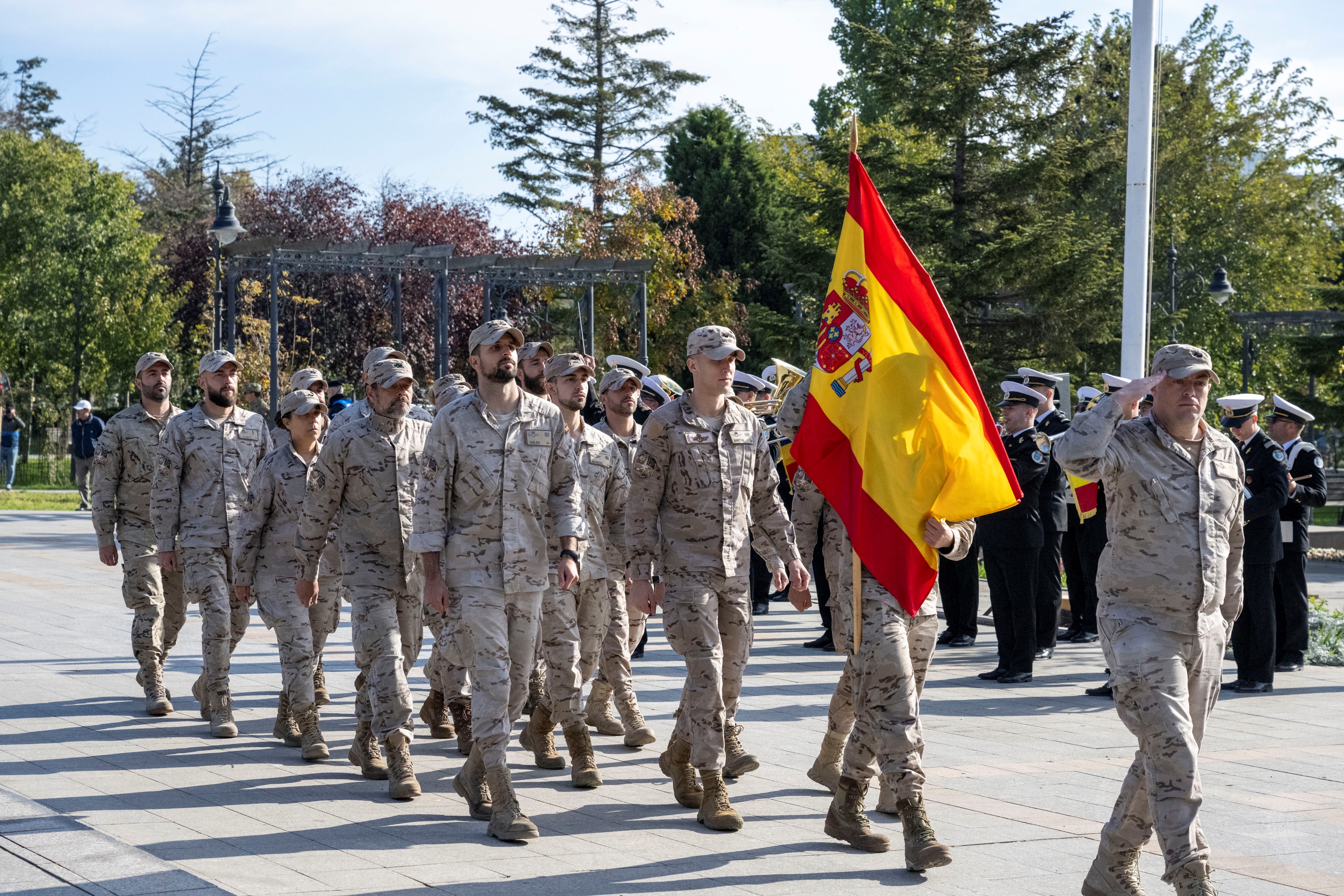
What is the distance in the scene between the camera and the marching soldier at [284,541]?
8.50m

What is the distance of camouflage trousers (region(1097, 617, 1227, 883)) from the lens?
538cm

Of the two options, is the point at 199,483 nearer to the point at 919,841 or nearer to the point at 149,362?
the point at 149,362

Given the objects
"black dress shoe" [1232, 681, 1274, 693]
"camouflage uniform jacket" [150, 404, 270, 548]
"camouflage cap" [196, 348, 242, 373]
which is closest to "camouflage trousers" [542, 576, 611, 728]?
"camouflage uniform jacket" [150, 404, 270, 548]

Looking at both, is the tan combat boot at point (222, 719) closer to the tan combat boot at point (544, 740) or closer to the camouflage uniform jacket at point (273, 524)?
the camouflage uniform jacket at point (273, 524)

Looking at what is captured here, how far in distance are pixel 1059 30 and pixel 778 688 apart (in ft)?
80.0

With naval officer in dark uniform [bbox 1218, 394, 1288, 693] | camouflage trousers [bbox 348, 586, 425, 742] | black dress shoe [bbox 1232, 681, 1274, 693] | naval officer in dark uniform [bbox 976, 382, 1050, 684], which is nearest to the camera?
camouflage trousers [bbox 348, 586, 425, 742]

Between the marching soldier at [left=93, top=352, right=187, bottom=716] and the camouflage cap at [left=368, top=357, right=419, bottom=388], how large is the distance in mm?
2540

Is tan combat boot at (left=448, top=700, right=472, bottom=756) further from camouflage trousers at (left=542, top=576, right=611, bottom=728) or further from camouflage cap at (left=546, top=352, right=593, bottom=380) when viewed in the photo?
camouflage cap at (left=546, top=352, right=593, bottom=380)

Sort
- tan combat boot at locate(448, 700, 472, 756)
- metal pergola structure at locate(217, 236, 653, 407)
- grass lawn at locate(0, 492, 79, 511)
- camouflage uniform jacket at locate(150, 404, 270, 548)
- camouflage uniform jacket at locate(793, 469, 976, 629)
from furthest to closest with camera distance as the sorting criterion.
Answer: grass lawn at locate(0, 492, 79, 511) < metal pergola structure at locate(217, 236, 653, 407) < camouflage uniform jacket at locate(150, 404, 270, 548) < tan combat boot at locate(448, 700, 472, 756) < camouflage uniform jacket at locate(793, 469, 976, 629)

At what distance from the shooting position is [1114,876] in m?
5.61

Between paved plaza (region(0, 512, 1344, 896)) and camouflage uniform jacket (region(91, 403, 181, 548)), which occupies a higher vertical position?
camouflage uniform jacket (region(91, 403, 181, 548))

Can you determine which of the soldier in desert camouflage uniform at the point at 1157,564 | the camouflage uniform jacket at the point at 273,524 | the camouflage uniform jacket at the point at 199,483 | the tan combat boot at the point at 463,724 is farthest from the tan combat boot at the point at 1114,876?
the camouflage uniform jacket at the point at 199,483

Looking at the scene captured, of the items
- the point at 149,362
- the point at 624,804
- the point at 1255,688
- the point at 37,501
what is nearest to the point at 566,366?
the point at 624,804

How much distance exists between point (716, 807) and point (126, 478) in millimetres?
5107
